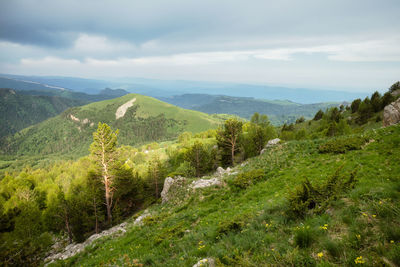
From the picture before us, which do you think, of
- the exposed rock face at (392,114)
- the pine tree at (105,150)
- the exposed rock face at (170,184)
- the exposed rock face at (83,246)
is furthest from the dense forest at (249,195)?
the exposed rock face at (170,184)

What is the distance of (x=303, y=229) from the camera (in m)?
6.20

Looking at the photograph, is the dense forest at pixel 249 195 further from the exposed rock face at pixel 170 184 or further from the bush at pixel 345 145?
the exposed rock face at pixel 170 184

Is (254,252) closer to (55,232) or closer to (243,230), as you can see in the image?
(243,230)

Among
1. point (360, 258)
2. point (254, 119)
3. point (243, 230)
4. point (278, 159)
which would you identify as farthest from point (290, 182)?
point (254, 119)

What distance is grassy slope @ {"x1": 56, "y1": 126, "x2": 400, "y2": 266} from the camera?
4996 millimetres

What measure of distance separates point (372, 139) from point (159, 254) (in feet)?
73.9

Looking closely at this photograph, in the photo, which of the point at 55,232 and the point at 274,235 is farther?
the point at 55,232

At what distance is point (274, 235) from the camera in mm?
7301

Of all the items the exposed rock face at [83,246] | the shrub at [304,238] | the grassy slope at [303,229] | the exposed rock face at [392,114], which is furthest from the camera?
the exposed rock face at [392,114]

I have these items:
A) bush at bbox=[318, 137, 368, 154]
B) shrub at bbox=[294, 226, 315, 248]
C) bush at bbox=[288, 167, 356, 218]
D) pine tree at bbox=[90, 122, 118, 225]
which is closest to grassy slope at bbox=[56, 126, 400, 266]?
shrub at bbox=[294, 226, 315, 248]

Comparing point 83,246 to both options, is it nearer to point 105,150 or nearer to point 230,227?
point 105,150

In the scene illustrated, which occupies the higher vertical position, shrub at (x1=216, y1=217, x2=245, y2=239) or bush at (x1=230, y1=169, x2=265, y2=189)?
shrub at (x1=216, y1=217, x2=245, y2=239)

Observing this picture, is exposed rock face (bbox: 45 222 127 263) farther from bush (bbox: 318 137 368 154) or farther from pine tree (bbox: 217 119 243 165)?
pine tree (bbox: 217 119 243 165)

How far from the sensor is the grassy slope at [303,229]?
4996 millimetres
